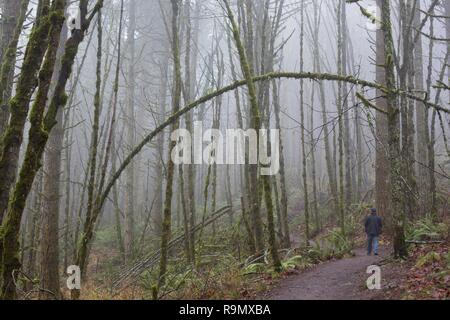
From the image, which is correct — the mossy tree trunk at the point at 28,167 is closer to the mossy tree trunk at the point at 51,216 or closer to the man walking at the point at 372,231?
the mossy tree trunk at the point at 51,216

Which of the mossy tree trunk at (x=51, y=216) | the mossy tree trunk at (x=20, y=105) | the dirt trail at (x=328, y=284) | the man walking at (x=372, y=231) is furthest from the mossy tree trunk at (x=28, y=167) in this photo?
the man walking at (x=372, y=231)

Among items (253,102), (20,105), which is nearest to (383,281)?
(253,102)

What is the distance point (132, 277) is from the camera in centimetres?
865

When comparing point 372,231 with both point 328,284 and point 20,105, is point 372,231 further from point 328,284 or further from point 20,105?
point 20,105

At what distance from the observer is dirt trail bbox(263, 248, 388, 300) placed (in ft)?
20.9

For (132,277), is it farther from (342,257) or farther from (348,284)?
(342,257)

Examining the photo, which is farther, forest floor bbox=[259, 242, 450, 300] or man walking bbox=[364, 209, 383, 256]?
man walking bbox=[364, 209, 383, 256]

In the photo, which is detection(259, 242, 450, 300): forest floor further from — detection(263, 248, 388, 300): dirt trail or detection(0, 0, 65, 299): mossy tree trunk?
detection(0, 0, 65, 299): mossy tree trunk

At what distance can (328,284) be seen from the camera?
282 inches

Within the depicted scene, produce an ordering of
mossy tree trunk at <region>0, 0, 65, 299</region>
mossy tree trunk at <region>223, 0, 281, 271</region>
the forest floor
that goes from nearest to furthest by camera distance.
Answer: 1. mossy tree trunk at <region>0, 0, 65, 299</region>
2. the forest floor
3. mossy tree trunk at <region>223, 0, 281, 271</region>

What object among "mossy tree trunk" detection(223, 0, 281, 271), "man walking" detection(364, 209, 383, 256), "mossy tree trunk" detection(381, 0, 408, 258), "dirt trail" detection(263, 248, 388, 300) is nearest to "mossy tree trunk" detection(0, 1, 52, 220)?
"mossy tree trunk" detection(223, 0, 281, 271)

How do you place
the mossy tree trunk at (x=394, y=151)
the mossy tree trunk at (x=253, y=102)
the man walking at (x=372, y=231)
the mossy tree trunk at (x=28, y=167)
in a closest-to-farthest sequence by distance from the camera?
the mossy tree trunk at (x=28, y=167)
the mossy tree trunk at (x=253, y=102)
the mossy tree trunk at (x=394, y=151)
the man walking at (x=372, y=231)

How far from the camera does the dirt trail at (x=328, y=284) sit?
20.9 feet
